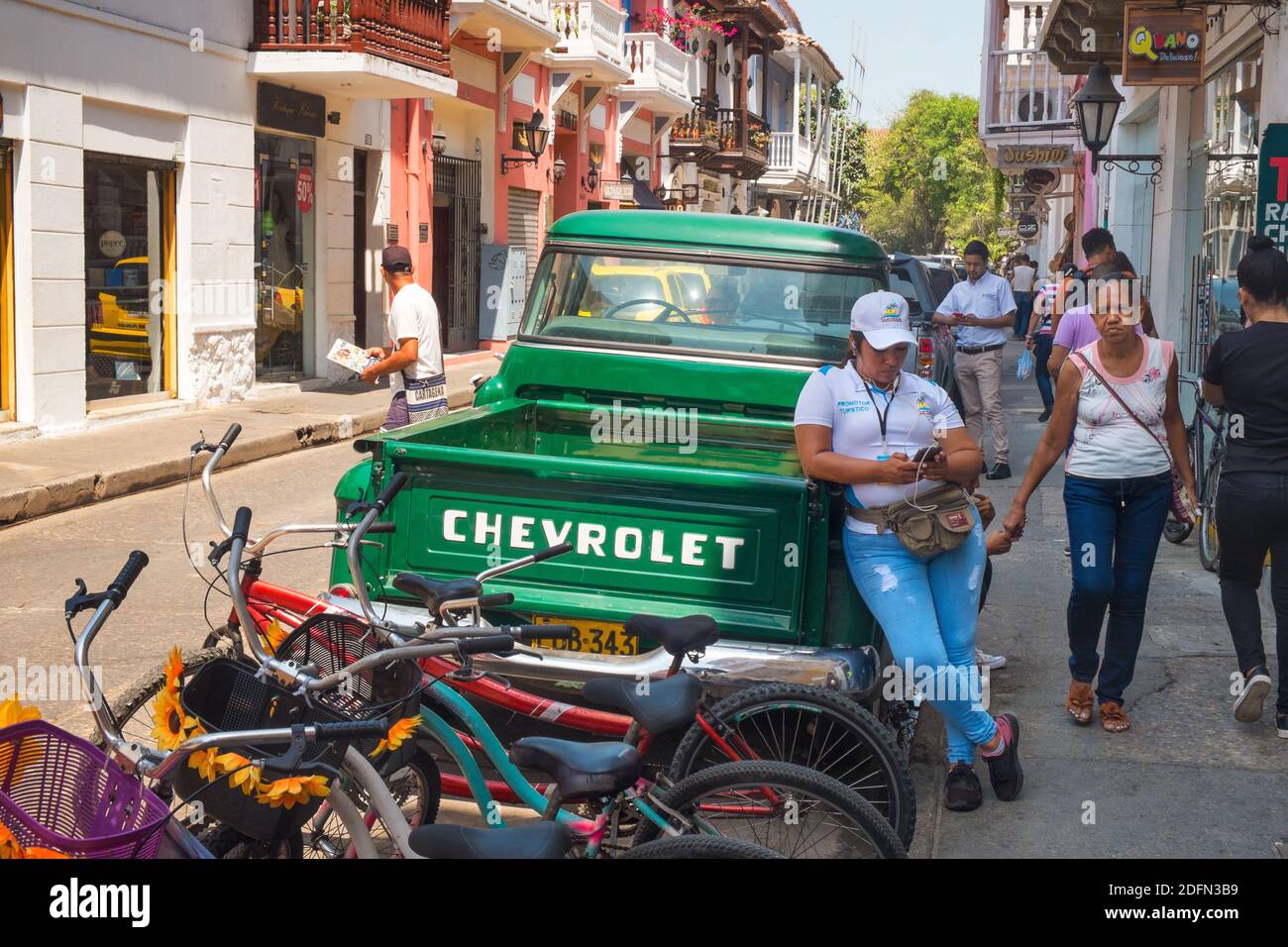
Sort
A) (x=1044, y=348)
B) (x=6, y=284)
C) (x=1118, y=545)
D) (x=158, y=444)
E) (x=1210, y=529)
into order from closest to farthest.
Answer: (x=1118, y=545) → (x=1210, y=529) → (x=6, y=284) → (x=158, y=444) → (x=1044, y=348)

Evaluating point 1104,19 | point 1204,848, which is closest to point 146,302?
point 1104,19

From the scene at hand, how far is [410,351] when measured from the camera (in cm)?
878

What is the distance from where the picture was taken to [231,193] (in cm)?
1669

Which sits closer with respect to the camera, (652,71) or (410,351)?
(410,351)

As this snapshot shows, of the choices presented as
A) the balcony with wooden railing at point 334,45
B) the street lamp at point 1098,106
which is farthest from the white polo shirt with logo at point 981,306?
the balcony with wooden railing at point 334,45

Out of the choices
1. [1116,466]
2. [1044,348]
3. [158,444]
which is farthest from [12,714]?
[1044,348]

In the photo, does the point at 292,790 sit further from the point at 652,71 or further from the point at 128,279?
the point at 652,71

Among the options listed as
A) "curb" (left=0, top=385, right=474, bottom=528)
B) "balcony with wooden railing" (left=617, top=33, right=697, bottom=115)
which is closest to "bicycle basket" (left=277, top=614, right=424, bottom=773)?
"curb" (left=0, top=385, right=474, bottom=528)

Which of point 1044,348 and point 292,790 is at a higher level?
point 1044,348

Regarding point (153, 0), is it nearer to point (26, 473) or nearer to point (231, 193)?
point (231, 193)

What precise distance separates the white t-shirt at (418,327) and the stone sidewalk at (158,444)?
3271 millimetres

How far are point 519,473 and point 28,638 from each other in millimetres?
3250

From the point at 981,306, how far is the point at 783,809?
910 cm

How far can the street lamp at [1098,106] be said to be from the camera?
45.2 feet
